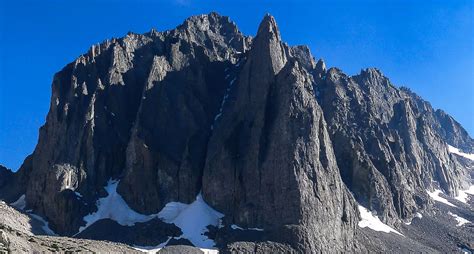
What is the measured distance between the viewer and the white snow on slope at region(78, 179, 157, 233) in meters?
163

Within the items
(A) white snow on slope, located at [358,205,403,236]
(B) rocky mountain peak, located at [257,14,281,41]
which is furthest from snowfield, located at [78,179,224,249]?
(B) rocky mountain peak, located at [257,14,281,41]

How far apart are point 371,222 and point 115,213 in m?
76.6

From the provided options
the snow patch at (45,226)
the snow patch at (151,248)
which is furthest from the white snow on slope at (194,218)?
Result: the snow patch at (45,226)

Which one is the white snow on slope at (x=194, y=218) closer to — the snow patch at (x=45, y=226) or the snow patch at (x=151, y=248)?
the snow patch at (x=151, y=248)

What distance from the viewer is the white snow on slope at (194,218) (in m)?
152

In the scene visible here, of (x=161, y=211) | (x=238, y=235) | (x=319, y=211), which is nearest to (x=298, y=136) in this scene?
(x=319, y=211)

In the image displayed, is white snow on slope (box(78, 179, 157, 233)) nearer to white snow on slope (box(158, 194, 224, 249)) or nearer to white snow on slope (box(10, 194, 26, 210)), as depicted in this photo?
white snow on slope (box(158, 194, 224, 249))

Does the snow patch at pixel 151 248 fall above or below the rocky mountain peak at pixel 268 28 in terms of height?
below

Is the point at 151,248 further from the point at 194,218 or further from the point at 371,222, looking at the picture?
the point at 371,222

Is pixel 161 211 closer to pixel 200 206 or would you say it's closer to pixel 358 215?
pixel 200 206

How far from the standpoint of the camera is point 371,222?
183625 mm

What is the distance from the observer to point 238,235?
150 metres

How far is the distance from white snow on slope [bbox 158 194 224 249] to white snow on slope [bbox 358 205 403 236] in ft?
151

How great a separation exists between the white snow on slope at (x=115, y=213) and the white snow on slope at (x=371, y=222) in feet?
207
